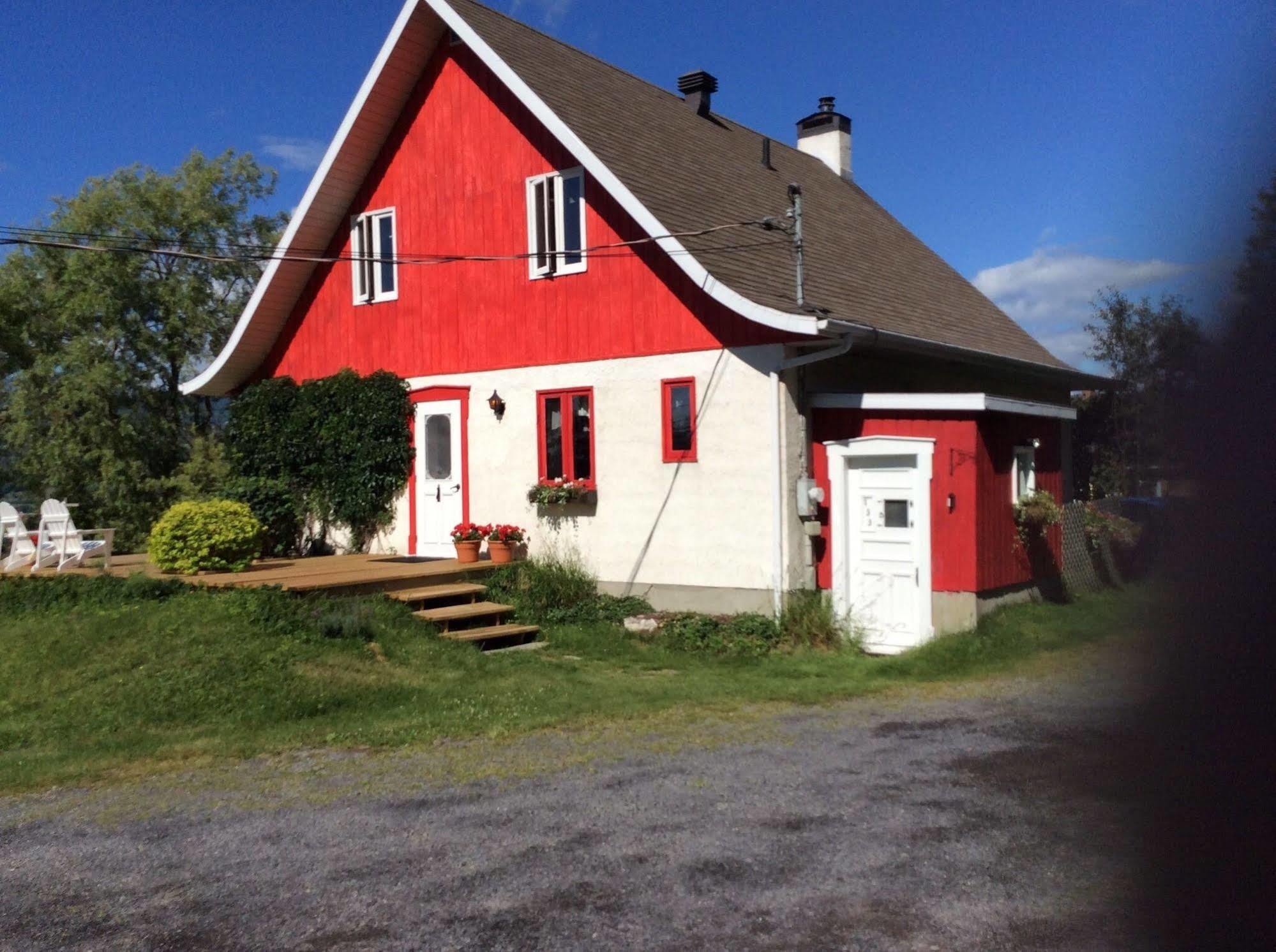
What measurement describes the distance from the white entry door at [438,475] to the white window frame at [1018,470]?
24.4 feet

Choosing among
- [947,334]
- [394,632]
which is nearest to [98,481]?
[394,632]

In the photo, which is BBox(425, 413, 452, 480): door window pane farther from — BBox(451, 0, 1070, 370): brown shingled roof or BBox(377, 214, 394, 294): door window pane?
BBox(451, 0, 1070, 370): brown shingled roof

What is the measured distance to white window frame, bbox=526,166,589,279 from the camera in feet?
46.6

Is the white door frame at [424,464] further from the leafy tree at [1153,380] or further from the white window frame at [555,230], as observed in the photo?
the leafy tree at [1153,380]

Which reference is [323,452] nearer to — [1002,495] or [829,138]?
[1002,495]

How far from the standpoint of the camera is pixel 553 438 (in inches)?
571

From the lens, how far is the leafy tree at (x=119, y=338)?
28547mm

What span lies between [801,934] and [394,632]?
27.0ft

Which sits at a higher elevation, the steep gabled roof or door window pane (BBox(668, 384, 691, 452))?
the steep gabled roof

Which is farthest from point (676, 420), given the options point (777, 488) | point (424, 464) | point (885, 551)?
point (424, 464)

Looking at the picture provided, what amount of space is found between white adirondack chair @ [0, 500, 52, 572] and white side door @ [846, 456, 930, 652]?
11120 mm

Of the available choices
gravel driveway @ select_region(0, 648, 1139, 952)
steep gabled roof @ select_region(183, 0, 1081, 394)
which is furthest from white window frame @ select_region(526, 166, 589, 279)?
gravel driveway @ select_region(0, 648, 1139, 952)

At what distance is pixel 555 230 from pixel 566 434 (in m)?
2.79

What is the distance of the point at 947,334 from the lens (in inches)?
639
